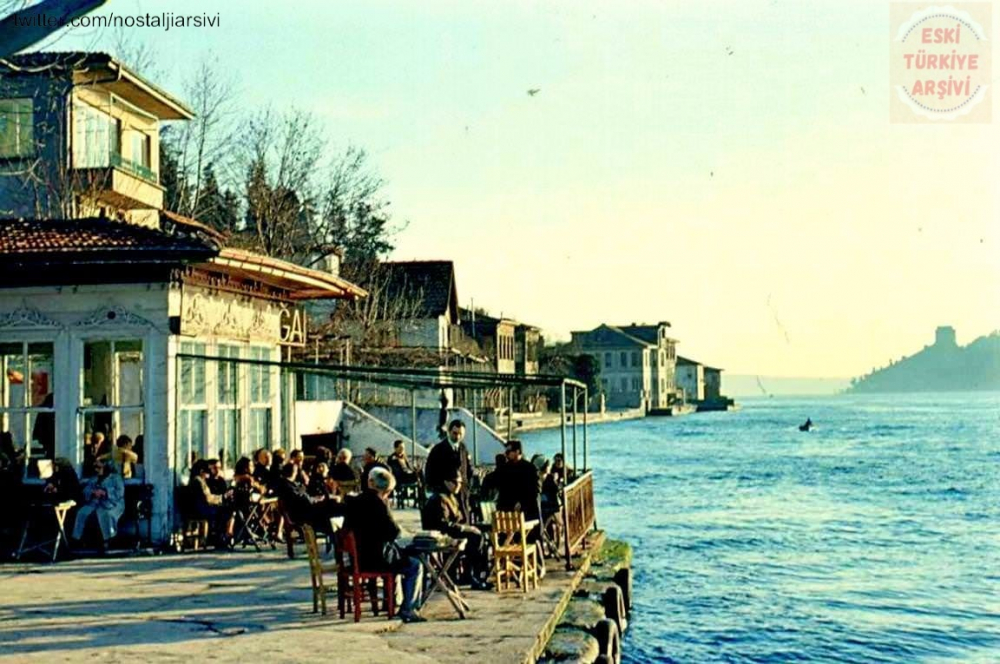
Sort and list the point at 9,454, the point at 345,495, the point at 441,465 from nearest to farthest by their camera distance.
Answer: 1. the point at 441,465
2. the point at 345,495
3. the point at 9,454

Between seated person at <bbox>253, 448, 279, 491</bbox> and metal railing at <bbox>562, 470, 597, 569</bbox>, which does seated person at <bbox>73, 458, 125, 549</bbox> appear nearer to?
seated person at <bbox>253, 448, 279, 491</bbox>

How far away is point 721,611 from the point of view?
72.9 ft

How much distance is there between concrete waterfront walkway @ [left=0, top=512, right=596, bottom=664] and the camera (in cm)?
1018

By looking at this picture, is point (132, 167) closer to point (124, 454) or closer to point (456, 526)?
point (124, 454)

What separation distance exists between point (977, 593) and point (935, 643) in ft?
18.4

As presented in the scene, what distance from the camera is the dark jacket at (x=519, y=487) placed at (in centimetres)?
1480

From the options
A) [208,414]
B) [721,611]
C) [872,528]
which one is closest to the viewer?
[208,414]

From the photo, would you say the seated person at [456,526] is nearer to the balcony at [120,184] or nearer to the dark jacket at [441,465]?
the dark jacket at [441,465]

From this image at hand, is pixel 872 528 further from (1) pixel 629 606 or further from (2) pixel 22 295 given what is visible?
(2) pixel 22 295

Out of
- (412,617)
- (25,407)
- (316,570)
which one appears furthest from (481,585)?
(25,407)

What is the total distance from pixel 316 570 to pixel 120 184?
79.6 feet

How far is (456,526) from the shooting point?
521 inches

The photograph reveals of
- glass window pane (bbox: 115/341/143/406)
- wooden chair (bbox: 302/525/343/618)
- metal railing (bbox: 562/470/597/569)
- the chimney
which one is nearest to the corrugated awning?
glass window pane (bbox: 115/341/143/406)

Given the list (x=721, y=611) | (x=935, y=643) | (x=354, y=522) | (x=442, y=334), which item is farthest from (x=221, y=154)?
(x=354, y=522)
